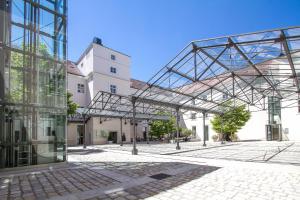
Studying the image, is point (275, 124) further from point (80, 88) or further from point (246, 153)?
point (80, 88)

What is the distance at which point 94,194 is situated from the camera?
5.24 m

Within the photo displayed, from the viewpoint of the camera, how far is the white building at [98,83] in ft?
88.7

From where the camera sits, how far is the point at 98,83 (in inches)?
1118

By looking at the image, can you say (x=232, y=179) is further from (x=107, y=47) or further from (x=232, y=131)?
(x=107, y=47)

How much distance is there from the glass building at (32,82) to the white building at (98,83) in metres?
17.1

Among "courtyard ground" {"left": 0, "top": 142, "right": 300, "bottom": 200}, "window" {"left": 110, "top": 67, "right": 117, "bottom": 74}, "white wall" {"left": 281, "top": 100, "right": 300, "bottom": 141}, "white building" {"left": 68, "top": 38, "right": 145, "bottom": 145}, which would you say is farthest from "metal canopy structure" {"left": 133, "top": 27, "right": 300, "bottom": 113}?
"window" {"left": 110, "top": 67, "right": 117, "bottom": 74}

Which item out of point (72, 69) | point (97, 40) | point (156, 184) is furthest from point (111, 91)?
point (156, 184)

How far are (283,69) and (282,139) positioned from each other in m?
21.0

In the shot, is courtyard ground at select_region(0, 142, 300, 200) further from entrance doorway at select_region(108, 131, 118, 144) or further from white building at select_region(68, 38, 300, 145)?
entrance doorway at select_region(108, 131, 118, 144)

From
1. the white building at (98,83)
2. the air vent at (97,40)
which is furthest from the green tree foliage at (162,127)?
the air vent at (97,40)

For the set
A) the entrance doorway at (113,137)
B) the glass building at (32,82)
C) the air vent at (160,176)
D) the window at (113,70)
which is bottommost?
the entrance doorway at (113,137)

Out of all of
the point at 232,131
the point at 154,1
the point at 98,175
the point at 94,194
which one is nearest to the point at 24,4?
the point at 154,1

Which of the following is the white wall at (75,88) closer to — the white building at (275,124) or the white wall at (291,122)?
the white building at (275,124)

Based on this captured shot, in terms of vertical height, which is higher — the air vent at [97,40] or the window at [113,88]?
the air vent at [97,40]
